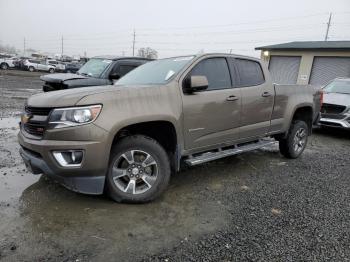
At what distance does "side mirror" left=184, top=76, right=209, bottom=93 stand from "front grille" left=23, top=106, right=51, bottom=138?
1.68 m

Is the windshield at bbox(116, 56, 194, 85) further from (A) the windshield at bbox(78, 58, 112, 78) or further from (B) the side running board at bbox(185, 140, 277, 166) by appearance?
(A) the windshield at bbox(78, 58, 112, 78)

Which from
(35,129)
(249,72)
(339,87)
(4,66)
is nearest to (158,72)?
(249,72)

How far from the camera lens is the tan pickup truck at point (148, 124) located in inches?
135

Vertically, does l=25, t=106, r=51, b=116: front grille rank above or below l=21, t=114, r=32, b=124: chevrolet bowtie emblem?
above

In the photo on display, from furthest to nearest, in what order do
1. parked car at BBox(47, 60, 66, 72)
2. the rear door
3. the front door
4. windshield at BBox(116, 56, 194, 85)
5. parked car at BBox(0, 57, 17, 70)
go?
parked car at BBox(47, 60, 66, 72) → parked car at BBox(0, 57, 17, 70) → the rear door → windshield at BBox(116, 56, 194, 85) → the front door

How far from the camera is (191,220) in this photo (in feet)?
11.9

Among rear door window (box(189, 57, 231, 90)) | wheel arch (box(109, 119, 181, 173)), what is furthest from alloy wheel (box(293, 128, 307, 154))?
wheel arch (box(109, 119, 181, 173))

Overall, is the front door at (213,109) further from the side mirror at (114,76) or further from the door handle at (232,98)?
the side mirror at (114,76)

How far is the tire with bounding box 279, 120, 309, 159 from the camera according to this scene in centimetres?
622

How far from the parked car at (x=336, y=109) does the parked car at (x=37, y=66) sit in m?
35.7

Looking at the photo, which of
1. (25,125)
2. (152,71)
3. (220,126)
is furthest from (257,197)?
(25,125)

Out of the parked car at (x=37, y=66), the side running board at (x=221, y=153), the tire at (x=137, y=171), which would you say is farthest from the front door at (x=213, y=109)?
the parked car at (x=37, y=66)

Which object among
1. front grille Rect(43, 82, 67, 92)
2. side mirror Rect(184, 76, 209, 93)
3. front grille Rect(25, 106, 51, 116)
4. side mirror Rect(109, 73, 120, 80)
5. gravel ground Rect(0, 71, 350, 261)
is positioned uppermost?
side mirror Rect(184, 76, 209, 93)

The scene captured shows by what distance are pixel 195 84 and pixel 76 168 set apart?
68.2 inches
